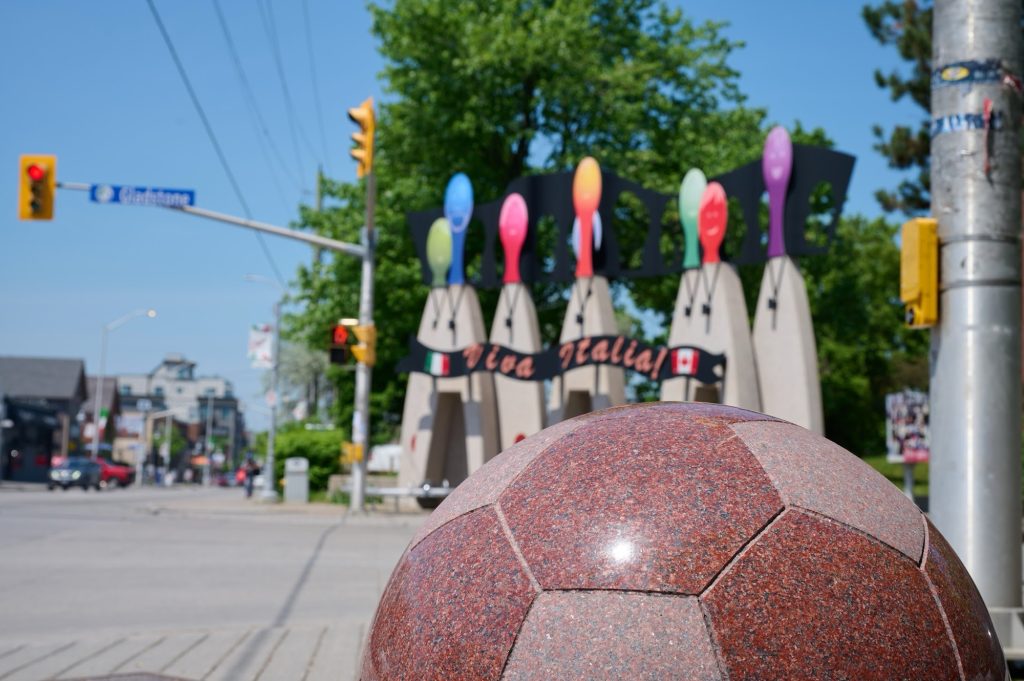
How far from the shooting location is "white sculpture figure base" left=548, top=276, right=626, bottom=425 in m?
23.6

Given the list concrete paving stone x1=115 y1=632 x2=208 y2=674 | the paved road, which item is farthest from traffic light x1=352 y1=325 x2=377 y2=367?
concrete paving stone x1=115 y1=632 x2=208 y2=674

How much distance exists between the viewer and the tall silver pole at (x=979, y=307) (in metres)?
6.54

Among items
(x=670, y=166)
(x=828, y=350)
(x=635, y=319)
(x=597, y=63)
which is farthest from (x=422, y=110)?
(x=828, y=350)

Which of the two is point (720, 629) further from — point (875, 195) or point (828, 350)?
point (828, 350)

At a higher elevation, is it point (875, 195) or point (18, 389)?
point (875, 195)

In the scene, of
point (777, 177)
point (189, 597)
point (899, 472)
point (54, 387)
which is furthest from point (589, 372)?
A: point (54, 387)

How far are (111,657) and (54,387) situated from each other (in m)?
94.1

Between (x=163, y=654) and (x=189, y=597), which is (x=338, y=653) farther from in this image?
(x=189, y=597)

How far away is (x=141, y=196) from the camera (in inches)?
806

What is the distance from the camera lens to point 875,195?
121 ft

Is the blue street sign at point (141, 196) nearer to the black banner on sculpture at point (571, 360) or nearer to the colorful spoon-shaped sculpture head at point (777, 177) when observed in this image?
the black banner on sculpture at point (571, 360)

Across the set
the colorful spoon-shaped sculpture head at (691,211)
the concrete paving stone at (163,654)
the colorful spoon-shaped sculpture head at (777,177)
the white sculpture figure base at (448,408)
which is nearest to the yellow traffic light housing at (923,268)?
the concrete paving stone at (163,654)

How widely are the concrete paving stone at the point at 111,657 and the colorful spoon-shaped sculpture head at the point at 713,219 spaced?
1594cm

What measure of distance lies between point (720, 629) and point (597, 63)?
94.7ft
